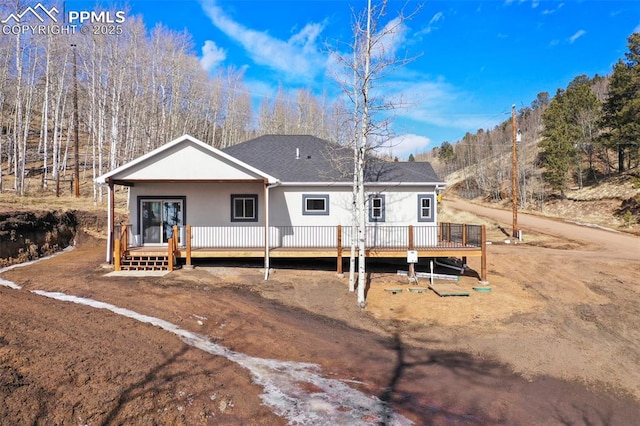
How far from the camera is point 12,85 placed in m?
27.4

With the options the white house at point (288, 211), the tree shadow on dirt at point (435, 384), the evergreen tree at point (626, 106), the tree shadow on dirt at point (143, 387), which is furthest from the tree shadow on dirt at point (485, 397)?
the evergreen tree at point (626, 106)

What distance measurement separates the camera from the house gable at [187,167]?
13.3m

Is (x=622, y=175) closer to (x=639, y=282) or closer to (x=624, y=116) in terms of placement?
(x=624, y=116)

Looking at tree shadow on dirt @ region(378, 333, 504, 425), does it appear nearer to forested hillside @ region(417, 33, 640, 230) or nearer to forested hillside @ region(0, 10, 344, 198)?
forested hillside @ region(0, 10, 344, 198)

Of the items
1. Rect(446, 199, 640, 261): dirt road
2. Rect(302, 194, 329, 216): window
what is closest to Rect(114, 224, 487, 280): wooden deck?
Rect(302, 194, 329, 216): window

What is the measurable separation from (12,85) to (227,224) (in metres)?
24.9

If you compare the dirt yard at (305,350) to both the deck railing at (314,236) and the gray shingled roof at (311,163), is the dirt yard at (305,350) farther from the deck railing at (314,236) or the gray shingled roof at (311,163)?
the gray shingled roof at (311,163)

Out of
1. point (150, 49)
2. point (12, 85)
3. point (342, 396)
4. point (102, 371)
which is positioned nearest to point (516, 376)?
point (342, 396)

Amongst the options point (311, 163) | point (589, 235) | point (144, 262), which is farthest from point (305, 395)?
point (589, 235)

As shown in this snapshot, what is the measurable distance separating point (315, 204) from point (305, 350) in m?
8.28

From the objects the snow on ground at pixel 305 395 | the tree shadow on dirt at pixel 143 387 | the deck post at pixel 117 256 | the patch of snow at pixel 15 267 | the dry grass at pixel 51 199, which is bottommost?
the snow on ground at pixel 305 395

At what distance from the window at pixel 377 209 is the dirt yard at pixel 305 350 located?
8.23 feet

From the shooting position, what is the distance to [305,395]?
540 cm

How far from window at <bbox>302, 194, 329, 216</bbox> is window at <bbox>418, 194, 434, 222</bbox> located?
3.85 meters
